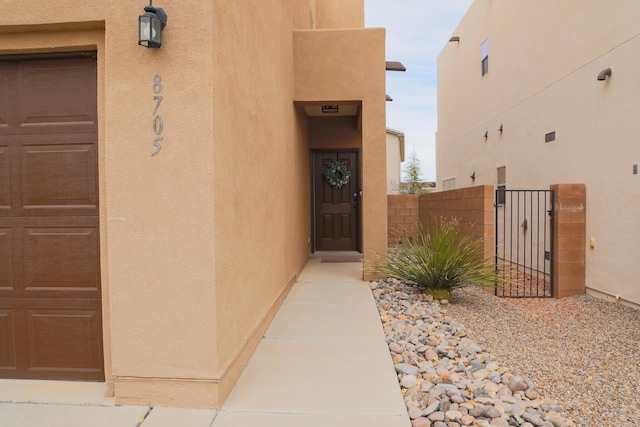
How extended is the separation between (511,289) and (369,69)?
13.2ft

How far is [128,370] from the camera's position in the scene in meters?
2.55

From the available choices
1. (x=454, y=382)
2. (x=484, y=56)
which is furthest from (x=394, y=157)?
(x=454, y=382)

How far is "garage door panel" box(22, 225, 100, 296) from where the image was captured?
2.79 meters

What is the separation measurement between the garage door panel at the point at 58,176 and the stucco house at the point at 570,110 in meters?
5.86

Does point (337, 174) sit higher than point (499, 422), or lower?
higher

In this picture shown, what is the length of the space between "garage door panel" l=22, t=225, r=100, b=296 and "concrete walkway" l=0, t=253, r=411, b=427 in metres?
0.68

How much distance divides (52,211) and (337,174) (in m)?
6.69

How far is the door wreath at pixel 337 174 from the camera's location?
901cm

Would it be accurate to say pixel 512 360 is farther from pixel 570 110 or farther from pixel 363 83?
pixel 570 110

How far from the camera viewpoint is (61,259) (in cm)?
281

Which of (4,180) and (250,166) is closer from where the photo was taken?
(4,180)

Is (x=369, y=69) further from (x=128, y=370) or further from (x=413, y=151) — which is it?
(x=413, y=151)

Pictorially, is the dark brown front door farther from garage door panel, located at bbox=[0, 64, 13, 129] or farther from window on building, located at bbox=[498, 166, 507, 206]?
garage door panel, located at bbox=[0, 64, 13, 129]

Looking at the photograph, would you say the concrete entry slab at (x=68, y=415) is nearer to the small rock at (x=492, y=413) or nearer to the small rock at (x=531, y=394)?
the small rock at (x=492, y=413)
